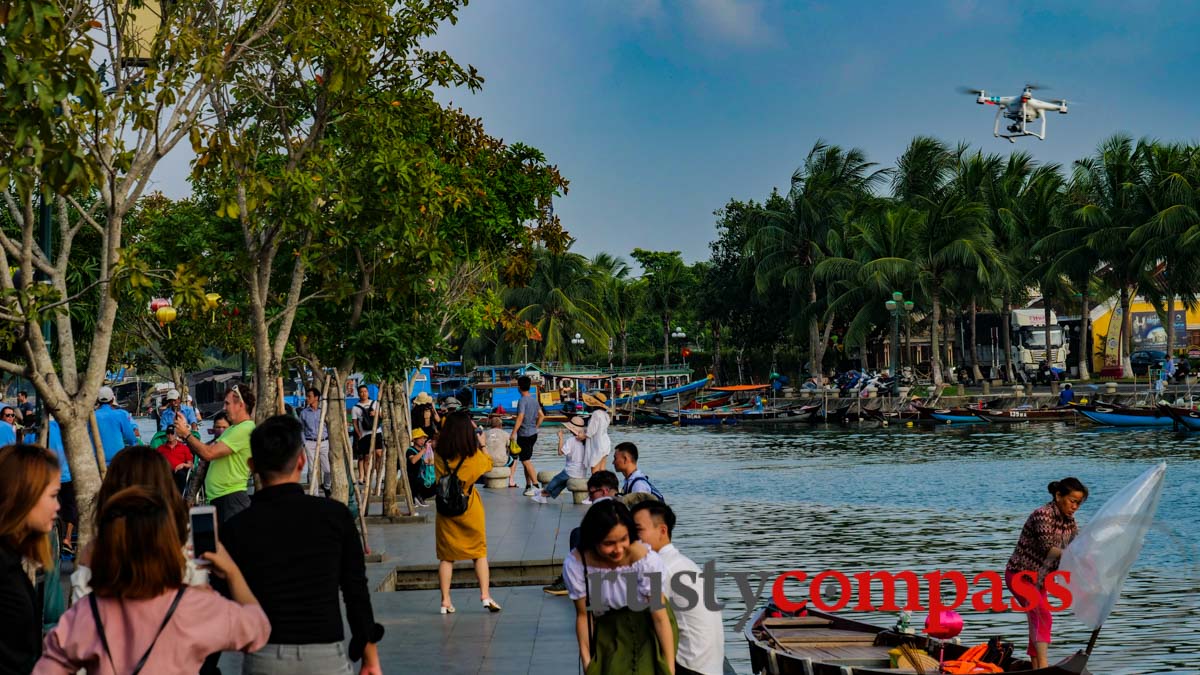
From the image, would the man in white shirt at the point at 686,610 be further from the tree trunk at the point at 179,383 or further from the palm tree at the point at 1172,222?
the palm tree at the point at 1172,222

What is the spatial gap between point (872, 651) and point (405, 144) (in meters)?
7.77

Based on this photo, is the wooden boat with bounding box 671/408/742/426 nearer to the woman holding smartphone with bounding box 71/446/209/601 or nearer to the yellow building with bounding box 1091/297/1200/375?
the yellow building with bounding box 1091/297/1200/375

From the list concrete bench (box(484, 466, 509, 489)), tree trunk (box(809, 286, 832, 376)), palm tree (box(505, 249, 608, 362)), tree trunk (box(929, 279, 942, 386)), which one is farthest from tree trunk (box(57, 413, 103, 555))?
palm tree (box(505, 249, 608, 362))

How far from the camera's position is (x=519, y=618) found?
1027 centimetres

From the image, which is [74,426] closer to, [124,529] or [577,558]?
[577,558]

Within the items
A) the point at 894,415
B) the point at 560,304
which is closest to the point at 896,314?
the point at 894,415

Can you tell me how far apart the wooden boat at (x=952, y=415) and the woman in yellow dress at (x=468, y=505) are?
45.9m

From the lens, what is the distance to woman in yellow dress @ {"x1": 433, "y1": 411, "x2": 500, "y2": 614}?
32.7ft

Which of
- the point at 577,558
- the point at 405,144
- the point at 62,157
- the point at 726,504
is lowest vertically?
the point at 726,504

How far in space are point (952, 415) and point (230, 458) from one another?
48.8m

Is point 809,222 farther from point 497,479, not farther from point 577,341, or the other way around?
point 497,479

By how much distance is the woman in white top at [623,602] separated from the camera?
18.4 ft

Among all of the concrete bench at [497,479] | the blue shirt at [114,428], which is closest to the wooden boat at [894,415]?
the concrete bench at [497,479]

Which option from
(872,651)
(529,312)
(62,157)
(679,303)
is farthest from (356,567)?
(679,303)
